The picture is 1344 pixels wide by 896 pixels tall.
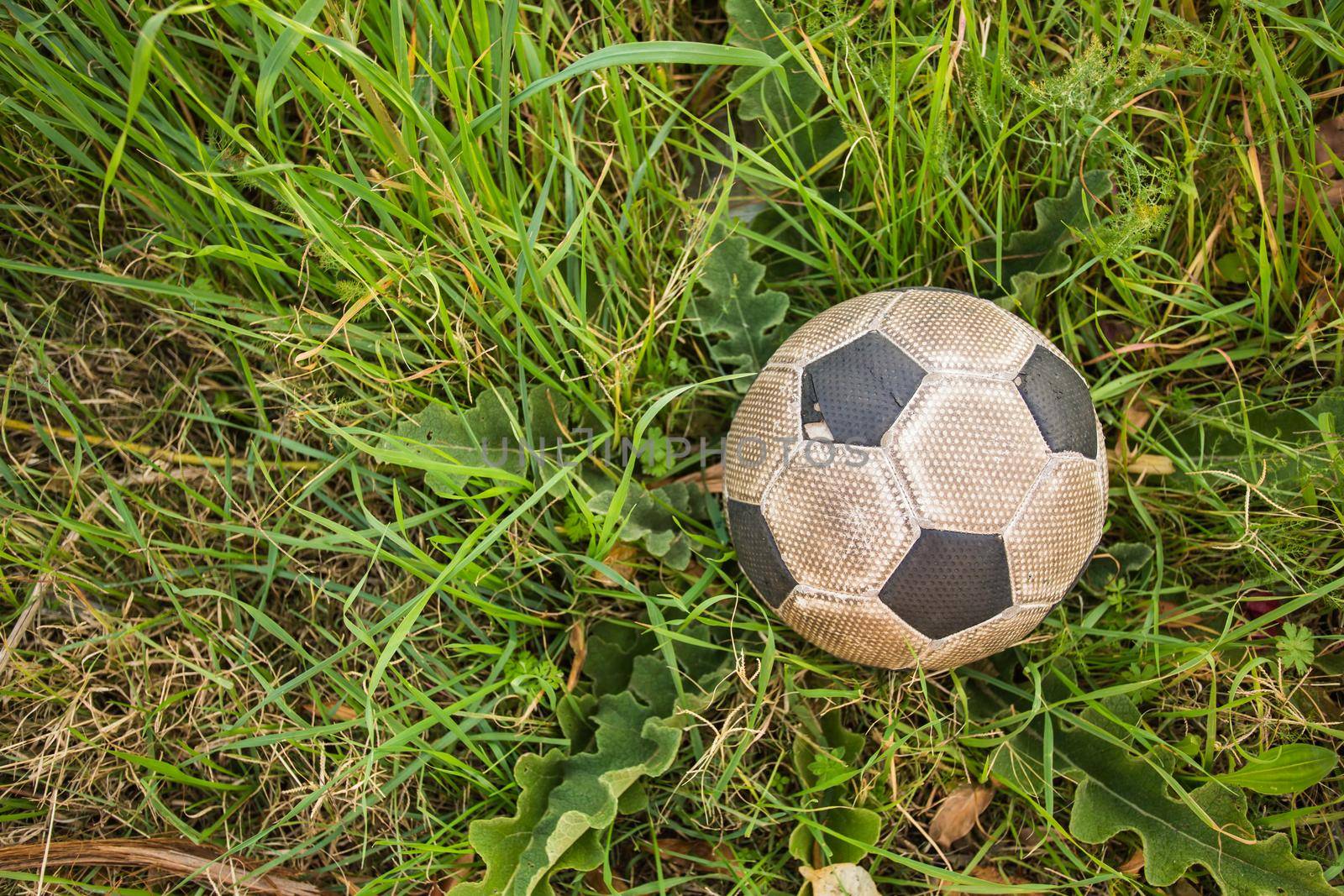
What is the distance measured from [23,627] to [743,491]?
7.20ft

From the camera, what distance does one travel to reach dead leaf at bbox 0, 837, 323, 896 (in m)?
2.40

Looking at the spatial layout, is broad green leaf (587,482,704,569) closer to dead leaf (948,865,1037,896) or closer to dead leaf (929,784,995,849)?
dead leaf (929,784,995,849)

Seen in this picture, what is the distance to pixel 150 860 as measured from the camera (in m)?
2.40

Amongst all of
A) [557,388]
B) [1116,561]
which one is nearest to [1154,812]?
[1116,561]

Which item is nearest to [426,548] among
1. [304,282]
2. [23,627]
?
[304,282]

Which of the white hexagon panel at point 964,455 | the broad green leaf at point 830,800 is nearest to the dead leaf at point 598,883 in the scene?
the broad green leaf at point 830,800

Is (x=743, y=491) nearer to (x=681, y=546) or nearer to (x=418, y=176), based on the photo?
(x=681, y=546)

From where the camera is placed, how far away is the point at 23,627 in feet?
8.48

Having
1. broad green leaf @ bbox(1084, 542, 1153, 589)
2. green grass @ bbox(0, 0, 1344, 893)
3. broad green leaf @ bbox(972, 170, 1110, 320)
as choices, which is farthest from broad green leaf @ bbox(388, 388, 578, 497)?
broad green leaf @ bbox(1084, 542, 1153, 589)

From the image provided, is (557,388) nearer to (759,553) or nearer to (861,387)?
(759,553)

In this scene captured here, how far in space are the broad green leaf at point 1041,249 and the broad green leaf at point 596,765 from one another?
139cm

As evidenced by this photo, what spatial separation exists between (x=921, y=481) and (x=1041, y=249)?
42.9 inches

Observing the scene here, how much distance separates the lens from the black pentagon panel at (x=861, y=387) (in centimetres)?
197

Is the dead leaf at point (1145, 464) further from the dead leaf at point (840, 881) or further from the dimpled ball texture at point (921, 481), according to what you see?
the dead leaf at point (840, 881)
